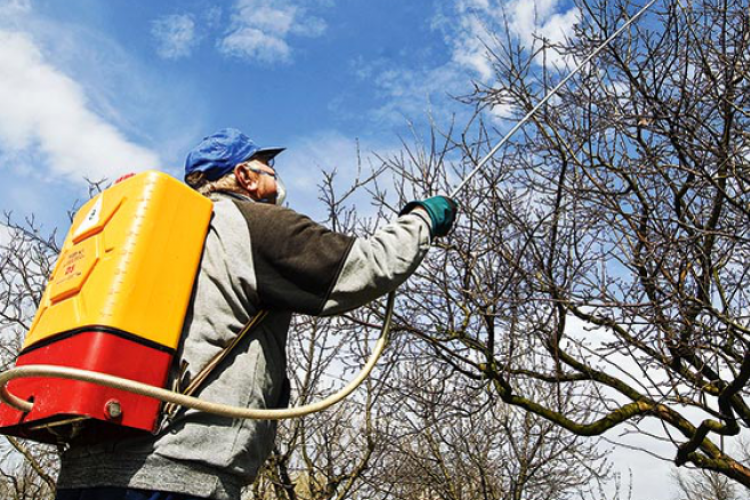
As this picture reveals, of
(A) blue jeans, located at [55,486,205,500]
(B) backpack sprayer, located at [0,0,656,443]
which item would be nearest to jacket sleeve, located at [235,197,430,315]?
(B) backpack sprayer, located at [0,0,656,443]

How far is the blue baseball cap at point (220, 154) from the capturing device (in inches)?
86.4

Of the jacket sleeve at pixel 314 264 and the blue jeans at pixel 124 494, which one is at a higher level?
the jacket sleeve at pixel 314 264

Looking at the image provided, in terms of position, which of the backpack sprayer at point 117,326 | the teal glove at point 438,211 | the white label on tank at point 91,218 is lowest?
the backpack sprayer at point 117,326

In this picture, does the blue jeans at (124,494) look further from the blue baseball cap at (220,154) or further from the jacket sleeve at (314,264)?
the blue baseball cap at (220,154)

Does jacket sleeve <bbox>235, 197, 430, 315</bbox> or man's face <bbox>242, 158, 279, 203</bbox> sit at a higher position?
man's face <bbox>242, 158, 279, 203</bbox>

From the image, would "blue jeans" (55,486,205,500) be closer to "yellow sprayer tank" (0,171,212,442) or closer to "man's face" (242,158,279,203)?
"yellow sprayer tank" (0,171,212,442)

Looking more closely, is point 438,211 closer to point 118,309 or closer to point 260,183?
point 260,183

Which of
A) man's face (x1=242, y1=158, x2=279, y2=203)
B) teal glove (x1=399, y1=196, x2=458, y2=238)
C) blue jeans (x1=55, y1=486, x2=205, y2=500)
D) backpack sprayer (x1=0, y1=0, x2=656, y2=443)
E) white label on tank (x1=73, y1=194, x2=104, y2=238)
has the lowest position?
blue jeans (x1=55, y1=486, x2=205, y2=500)

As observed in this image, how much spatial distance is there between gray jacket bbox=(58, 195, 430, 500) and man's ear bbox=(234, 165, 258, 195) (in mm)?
261

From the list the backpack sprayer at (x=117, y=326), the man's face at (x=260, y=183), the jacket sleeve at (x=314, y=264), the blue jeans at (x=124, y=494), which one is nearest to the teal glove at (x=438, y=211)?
the jacket sleeve at (x=314, y=264)

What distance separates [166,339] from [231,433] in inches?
11.2

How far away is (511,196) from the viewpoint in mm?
4770

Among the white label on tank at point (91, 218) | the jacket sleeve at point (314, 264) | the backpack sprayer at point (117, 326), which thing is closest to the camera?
the backpack sprayer at point (117, 326)

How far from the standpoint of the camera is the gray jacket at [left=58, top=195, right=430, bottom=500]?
164 cm
